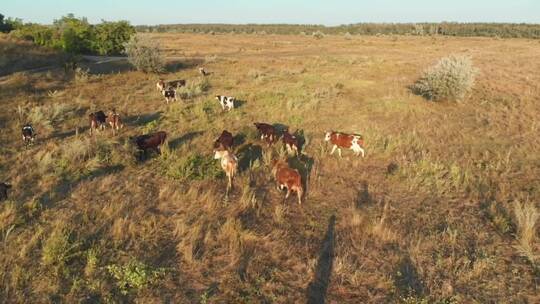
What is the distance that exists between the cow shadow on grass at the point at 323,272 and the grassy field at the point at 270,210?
29 mm

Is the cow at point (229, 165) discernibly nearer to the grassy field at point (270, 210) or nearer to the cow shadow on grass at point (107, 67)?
the grassy field at point (270, 210)

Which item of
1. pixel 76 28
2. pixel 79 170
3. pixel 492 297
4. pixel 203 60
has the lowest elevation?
pixel 492 297

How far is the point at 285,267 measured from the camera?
7.09m

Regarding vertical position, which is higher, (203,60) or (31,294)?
(203,60)

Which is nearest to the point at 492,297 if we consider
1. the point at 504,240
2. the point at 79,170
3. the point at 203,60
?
the point at 504,240

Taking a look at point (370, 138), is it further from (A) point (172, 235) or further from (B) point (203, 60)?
(B) point (203, 60)

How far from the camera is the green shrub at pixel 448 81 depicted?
18906 millimetres

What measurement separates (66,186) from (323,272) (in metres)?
6.65

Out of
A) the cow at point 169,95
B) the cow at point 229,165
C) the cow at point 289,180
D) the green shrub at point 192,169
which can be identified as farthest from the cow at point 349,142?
the cow at point 169,95

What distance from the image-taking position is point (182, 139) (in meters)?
13.8

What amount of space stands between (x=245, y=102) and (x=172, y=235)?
11.7 metres

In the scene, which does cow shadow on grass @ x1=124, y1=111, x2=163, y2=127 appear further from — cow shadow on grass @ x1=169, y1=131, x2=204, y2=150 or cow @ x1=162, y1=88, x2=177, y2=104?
cow shadow on grass @ x1=169, y1=131, x2=204, y2=150

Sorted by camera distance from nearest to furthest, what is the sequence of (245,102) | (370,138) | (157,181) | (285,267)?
(285,267)
(157,181)
(370,138)
(245,102)

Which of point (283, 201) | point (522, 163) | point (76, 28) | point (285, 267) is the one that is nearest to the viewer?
point (285, 267)
